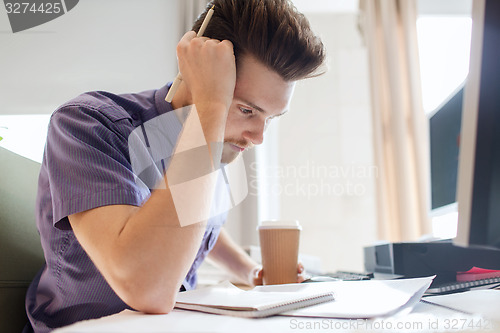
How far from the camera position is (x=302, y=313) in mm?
489

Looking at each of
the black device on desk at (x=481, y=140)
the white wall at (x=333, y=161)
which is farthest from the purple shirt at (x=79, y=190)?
the white wall at (x=333, y=161)

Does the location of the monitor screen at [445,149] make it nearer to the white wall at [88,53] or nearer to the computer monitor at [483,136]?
the computer monitor at [483,136]

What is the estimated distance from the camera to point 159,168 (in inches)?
34.4

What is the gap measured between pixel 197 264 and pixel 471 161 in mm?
765

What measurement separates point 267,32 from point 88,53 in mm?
771

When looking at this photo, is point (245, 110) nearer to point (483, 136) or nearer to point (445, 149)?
point (483, 136)

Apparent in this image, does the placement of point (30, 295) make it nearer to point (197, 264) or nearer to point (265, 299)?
point (197, 264)

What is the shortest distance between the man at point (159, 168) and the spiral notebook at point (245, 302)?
0.04m

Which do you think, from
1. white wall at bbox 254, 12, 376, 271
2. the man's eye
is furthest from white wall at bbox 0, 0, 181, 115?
white wall at bbox 254, 12, 376, 271

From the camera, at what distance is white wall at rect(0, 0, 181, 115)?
1.21 metres

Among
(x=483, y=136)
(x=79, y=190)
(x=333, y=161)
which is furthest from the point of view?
(x=333, y=161)

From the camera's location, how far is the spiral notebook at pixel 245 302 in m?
0.48

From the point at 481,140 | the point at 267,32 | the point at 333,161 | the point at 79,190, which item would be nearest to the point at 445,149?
the point at 267,32

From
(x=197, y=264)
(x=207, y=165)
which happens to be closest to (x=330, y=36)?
(x=197, y=264)
